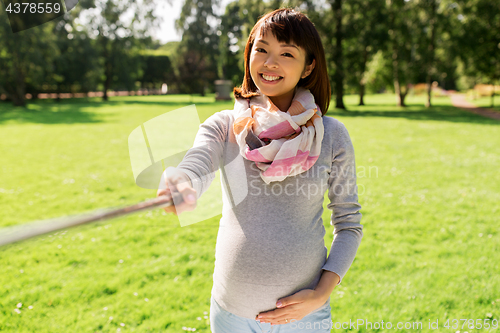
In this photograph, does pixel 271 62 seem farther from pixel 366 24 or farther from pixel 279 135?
pixel 366 24

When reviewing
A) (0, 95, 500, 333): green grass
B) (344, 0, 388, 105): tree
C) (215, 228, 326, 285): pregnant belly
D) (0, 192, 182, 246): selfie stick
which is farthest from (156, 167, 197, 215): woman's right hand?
(344, 0, 388, 105): tree

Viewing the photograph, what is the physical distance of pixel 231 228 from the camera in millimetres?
1298

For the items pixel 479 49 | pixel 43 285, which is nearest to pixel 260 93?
pixel 43 285

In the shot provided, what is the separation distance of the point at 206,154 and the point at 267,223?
350mm

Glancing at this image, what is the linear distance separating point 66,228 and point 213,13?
3994 cm

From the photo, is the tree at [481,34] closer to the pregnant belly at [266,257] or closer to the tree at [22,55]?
the pregnant belly at [266,257]

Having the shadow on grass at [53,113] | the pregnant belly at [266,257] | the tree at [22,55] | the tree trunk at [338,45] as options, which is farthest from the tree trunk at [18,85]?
the pregnant belly at [266,257]

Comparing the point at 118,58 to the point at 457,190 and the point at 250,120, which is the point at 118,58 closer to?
the point at 457,190

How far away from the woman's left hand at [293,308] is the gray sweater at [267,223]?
0.03 meters

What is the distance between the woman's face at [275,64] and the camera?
1.29m

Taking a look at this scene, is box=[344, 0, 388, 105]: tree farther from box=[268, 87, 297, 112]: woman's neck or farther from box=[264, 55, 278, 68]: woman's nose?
box=[264, 55, 278, 68]: woman's nose

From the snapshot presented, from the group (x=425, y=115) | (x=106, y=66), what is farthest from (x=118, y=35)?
(x=425, y=115)

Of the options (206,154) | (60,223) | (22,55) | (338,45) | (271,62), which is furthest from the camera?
(22,55)

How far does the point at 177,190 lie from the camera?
819mm
